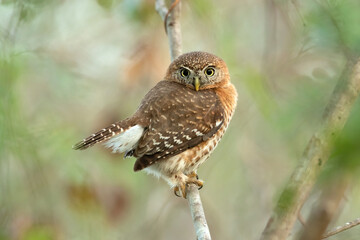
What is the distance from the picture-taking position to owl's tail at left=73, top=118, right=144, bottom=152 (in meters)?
3.11

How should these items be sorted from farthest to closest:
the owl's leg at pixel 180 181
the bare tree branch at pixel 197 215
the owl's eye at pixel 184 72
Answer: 1. the owl's eye at pixel 184 72
2. the owl's leg at pixel 180 181
3. the bare tree branch at pixel 197 215

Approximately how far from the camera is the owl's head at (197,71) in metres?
4.00

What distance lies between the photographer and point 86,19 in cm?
530

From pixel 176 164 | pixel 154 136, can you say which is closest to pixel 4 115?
pixel 154 136

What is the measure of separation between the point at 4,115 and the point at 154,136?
980 millimetres

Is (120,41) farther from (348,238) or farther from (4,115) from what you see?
(348,238)

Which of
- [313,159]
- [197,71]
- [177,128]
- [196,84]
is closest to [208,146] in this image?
[177,128]

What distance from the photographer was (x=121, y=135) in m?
3.29

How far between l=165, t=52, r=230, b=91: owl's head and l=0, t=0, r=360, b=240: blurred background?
0.44 ft

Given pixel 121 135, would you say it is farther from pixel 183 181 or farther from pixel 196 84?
pixel 196 84

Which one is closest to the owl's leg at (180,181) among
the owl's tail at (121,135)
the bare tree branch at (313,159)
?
the owl's tail at (121,135)

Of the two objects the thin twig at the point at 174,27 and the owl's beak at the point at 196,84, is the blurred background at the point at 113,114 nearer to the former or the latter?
the thin twig at the point at 174,27

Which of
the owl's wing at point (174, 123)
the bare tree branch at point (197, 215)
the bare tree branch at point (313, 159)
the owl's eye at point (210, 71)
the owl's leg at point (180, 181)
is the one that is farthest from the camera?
the owl's eye at point (210, 71)

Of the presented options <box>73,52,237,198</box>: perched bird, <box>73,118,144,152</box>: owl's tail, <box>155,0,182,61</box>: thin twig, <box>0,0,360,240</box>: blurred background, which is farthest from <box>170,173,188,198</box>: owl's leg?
<box>155,0,182,61</box>: thin twig
